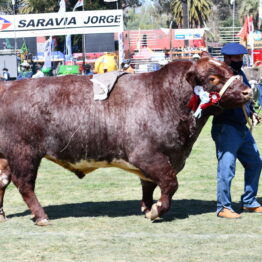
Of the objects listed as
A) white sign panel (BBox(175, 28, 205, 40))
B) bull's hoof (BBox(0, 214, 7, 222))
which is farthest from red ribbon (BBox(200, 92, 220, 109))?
white sign panel (BBox(175, 28, 205, 40))

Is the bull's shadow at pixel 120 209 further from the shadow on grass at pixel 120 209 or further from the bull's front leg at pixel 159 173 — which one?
the bull's front leg at pixel 159 173

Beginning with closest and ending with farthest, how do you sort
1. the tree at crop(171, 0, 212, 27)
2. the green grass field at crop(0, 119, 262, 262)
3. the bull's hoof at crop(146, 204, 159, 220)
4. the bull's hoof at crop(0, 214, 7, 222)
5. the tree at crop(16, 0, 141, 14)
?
the green grass field at crop(0, 119, 262, 262) → the bull's hoof at crop(146, 204, 159, 220) → the bull's hoof at crop(0, 214, 7, 222) → the tree at crop(16, 0, 141, 14) → the tree at crop(171, 0, 212, 27)

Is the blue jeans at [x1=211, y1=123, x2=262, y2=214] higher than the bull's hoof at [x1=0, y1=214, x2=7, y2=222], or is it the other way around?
the blue jeans at [x1=211, y1=123, x2=262, y2=214]

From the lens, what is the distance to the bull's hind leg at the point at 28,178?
726 centimetres

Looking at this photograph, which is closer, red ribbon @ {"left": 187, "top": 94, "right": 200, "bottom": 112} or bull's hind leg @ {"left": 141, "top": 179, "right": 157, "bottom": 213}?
red ribbon @ {"left": 187, "top": 94, "right": 200, "bottom": 112}

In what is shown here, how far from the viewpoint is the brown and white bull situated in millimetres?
7105

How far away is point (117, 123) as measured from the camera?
711cm

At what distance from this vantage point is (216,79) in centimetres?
713

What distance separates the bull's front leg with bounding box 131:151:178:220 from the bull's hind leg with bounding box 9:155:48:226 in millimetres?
1096

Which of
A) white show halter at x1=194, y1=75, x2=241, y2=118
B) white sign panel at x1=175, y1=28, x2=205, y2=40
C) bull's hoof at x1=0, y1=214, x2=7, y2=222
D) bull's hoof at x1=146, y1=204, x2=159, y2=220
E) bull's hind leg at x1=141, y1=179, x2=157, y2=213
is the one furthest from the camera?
white sign panel at x1=175, y1=28, x2=205, y2=40

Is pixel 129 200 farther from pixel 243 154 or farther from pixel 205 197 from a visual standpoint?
pixel 243 154

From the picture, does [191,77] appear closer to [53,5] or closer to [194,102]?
[194,102]

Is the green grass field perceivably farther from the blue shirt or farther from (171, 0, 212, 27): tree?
(171, 0, 212, 27): tree

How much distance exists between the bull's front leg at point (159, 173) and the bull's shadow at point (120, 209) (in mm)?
313
